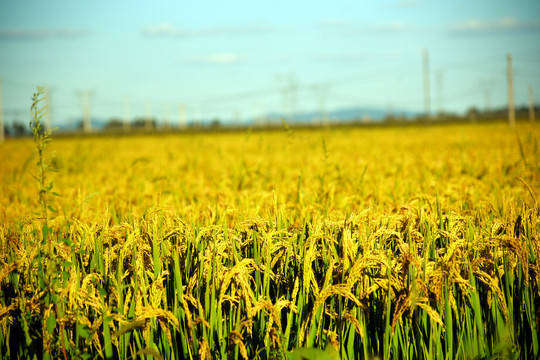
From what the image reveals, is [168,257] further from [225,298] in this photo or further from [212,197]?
[212,197]

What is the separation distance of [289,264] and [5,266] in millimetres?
1542

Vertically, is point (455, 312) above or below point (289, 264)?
below

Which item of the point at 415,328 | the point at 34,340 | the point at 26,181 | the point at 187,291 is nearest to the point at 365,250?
the point at 415,328

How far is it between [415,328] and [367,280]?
1.12 feet

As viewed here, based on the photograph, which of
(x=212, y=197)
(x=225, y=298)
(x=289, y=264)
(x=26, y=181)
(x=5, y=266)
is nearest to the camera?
(x=225, y=298)

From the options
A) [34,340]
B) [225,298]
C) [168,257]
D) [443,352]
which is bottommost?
[443,352]

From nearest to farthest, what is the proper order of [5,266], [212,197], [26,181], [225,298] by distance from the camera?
[225,298]
[5,266]
[212,197]
[26,181]

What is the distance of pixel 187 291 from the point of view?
2283 mm

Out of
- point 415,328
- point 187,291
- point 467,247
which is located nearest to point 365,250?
point 415,328

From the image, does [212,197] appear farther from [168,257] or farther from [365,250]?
[365,250]

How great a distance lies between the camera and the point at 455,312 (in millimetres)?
2293

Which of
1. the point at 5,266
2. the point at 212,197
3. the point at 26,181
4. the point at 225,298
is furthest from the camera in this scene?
the point at 26,181

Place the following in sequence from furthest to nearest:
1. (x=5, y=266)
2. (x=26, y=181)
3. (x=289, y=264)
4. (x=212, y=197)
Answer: (x=26, y=181) → (x=212, y=197) → (x=289, y=264) → (x=5, y=266)

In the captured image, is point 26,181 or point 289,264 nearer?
point 289,264
